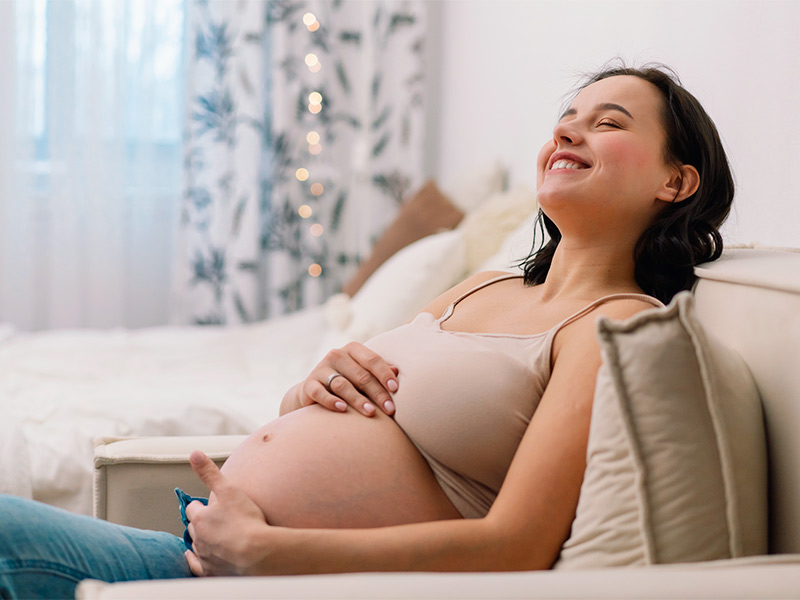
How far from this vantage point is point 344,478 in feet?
3.02

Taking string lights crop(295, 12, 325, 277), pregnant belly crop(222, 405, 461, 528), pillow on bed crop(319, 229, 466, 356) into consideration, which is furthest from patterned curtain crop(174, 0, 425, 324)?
pregnant belly crop(222, 405, 461, 528)

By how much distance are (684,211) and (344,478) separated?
1.89 feet

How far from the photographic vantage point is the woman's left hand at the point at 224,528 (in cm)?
78

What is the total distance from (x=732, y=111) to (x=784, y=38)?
0.19m

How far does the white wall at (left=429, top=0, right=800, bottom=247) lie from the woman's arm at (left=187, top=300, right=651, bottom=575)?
1.89ft

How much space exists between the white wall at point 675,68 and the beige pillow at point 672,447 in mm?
566

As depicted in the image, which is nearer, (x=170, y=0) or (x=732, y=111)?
(x=732, y=111)

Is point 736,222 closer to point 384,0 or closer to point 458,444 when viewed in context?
point 458,444

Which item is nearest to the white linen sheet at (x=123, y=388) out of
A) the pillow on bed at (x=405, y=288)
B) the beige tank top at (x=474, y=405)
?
the pillow on bed at (x=405, y=288)

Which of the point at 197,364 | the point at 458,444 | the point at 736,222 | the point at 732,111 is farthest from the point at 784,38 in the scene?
the point at 197,364

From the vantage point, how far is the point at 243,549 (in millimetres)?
781

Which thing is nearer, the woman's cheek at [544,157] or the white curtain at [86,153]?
the woman's cheek at [544,157]

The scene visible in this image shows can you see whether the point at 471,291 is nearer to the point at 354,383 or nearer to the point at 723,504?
the point at 354,383

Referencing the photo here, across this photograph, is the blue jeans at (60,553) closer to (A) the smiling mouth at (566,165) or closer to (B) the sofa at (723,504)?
(B) the sofa at (723,504)
